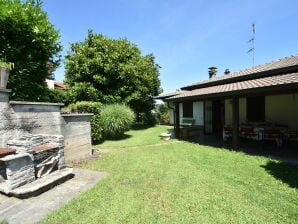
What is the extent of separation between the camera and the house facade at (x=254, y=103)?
7.30 meters

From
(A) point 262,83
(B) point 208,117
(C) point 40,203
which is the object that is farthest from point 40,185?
(B) point 208,117

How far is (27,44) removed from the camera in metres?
8.05

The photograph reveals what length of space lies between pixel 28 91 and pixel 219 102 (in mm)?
11951

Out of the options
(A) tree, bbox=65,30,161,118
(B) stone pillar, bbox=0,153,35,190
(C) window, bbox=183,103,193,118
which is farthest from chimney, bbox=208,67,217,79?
(B) stone pillar, bbox=0,153,35,190

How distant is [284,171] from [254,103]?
7119 mm

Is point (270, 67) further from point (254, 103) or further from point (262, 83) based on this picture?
point (262, 83)

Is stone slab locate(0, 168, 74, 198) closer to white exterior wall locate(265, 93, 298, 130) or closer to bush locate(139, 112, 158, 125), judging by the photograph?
white exterior wall locate(265, 93, 298, 130)

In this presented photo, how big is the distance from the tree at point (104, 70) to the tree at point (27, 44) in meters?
5.74

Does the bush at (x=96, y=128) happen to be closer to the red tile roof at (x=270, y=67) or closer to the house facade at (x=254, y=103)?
the house facade at (x=254, y=103)

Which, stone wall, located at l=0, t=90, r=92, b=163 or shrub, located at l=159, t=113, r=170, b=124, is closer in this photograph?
stone wall, located at l=0, t=90, r=92, b=163

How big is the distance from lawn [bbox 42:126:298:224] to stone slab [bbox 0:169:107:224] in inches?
8.1

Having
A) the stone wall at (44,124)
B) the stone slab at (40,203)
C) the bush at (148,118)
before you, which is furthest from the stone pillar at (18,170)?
the bush at (148,118)

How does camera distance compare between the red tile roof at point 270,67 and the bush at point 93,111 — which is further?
the bush at point 93,111

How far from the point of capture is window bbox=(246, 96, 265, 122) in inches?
440
